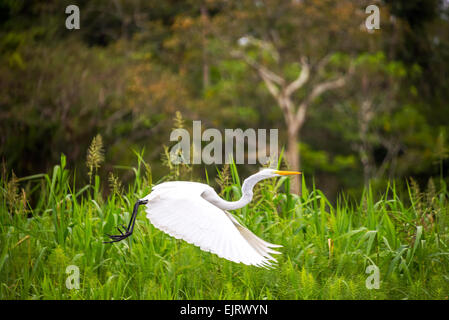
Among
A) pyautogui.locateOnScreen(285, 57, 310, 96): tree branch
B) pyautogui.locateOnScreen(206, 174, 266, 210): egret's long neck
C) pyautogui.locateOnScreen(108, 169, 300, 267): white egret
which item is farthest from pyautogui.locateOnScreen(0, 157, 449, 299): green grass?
pyautogui.locateOnScreen(285, 57, 310, 96): tree branch

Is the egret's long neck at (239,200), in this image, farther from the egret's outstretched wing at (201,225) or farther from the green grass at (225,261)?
the green grass at (225,261)

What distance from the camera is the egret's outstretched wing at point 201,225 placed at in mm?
3814

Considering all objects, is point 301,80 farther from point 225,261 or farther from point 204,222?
point 204,222

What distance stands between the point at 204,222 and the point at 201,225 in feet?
0.12

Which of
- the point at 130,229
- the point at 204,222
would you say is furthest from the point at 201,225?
the point at 130,229

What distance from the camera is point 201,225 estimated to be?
406 cm

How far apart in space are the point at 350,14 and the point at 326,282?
54.0ft

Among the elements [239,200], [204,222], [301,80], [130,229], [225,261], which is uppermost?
[301,80]

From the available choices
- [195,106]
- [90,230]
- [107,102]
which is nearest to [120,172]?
[107,102]

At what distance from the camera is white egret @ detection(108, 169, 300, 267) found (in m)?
3.83

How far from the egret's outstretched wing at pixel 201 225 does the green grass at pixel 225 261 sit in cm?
46

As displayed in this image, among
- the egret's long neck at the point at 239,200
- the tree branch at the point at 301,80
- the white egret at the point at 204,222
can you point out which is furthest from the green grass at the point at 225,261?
the tree branch at the point at 301,80

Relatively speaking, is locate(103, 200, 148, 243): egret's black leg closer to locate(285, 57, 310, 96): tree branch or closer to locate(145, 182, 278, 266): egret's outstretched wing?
locate(145, 182, 278, 266): egret's outstretched wing

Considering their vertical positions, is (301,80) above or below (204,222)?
above
